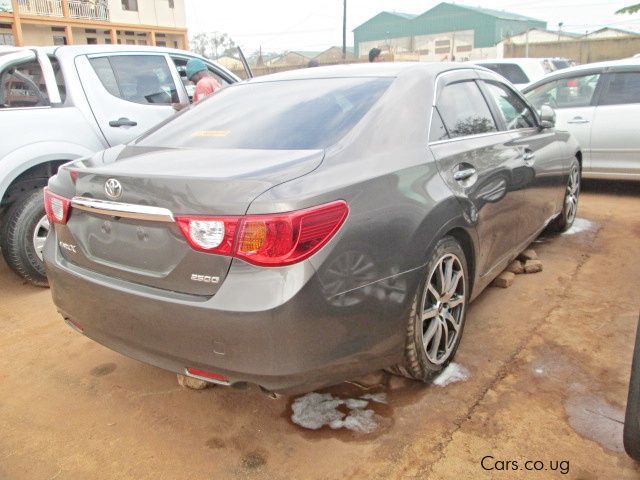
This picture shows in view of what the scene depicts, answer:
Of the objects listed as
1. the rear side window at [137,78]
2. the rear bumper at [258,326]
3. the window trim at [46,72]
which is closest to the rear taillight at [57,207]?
the rear bumper at [258,326]

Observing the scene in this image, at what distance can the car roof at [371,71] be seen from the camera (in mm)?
2910

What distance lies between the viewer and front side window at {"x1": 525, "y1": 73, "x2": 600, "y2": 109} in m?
6.54

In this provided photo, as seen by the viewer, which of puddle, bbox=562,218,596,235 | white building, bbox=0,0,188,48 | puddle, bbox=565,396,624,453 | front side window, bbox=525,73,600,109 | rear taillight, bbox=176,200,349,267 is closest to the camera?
rear taillight, bbox=176,200,349,267

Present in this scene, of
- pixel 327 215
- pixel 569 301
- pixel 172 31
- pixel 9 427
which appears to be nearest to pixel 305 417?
pixel 327 215

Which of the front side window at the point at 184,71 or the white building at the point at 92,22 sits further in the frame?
the white building at the point at 92,22

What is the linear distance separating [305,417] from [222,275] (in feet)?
3.09

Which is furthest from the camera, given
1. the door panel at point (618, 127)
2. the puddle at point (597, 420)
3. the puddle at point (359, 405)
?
the door panel at point (618, 127)

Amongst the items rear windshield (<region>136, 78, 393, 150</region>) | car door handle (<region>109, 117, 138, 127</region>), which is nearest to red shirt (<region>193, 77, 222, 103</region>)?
car door handle (<region>109, 117, 138, 127</region>)

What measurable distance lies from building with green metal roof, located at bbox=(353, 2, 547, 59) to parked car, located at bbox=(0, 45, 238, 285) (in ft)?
183

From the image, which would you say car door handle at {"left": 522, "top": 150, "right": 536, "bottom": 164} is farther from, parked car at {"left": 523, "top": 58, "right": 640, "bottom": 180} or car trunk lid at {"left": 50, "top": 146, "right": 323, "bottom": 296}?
parked car at {"left": 523, "top": 58, "right": 640, "bottom": 180}

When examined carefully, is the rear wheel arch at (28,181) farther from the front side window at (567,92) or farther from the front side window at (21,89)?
the front side window at (567,92)

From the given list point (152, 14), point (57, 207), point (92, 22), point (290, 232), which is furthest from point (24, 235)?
point (152, 14)

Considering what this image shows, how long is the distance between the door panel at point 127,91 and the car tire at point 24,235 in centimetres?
87

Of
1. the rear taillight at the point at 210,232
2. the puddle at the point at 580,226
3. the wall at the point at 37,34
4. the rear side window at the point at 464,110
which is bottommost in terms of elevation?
the puddle at the point at 580,226
